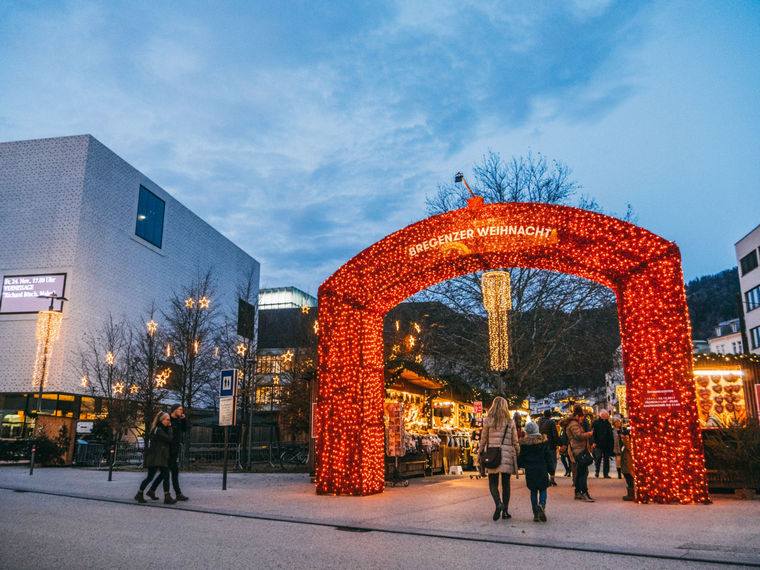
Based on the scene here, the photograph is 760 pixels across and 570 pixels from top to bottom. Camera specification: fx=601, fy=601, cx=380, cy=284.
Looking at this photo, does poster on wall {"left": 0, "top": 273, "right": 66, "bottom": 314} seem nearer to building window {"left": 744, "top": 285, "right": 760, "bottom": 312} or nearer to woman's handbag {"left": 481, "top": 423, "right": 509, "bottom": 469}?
woman's handbag {"left": 481, "top": 423, "right": 509, "bottom": 469}

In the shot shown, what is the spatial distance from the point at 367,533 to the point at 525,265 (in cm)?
705

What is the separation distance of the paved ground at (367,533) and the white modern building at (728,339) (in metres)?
64.5

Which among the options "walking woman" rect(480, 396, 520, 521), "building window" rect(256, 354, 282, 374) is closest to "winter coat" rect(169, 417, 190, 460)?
"walking woman" rect(480, 396, 520, 521)

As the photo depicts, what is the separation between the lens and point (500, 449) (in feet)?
29.4

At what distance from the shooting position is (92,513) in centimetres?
977

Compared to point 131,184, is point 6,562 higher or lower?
lower

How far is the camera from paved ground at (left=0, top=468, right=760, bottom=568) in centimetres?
606

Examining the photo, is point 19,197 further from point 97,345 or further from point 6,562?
point 6,562

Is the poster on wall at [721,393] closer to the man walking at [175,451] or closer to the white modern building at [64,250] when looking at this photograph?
the man walking at [175,451]

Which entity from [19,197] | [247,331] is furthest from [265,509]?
[19,197]

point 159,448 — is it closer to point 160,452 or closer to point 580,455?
point 160,452

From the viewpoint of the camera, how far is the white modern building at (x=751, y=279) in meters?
47.4

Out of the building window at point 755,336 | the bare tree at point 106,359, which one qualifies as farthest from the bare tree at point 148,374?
the building window at point 755,336

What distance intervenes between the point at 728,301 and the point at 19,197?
84098mm
